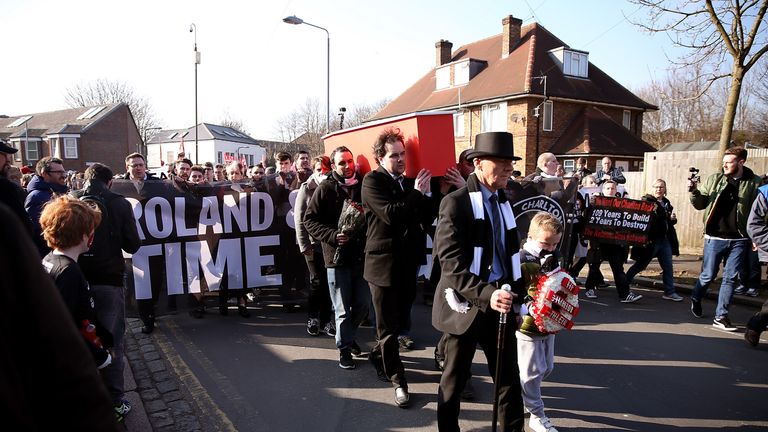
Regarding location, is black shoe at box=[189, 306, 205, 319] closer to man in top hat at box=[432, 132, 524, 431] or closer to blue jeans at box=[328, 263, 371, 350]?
blue jeans at box=[328, 263, 371, 350]

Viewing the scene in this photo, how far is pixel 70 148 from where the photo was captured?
4634 cm

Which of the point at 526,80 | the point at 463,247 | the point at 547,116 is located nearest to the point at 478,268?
the point at 463,247

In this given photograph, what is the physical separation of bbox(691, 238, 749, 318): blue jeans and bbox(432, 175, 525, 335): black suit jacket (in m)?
4.39

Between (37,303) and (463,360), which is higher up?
(37,303)

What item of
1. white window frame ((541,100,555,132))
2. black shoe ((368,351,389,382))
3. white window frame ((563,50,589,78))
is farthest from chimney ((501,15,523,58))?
black shoe ((368,351,389,382))

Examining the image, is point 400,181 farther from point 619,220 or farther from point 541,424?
point 619,220

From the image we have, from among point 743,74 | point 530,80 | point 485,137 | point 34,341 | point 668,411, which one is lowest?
point 668,411

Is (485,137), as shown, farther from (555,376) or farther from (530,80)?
(530,80)

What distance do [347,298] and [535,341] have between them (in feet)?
6.27

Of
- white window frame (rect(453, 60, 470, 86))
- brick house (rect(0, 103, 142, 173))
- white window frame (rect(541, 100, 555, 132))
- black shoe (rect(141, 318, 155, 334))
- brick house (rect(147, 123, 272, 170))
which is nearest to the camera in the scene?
black shoe (rect(141, 318, 155, 334))

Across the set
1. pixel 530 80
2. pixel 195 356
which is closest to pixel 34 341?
pixel 195 356

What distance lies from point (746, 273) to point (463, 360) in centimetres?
684

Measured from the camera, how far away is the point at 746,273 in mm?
7691

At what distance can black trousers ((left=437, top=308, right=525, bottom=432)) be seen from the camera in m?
3.26
